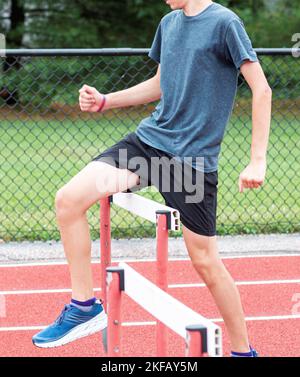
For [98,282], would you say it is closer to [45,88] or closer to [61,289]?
[61,289]

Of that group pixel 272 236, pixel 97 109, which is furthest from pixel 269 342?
pixel 272 236

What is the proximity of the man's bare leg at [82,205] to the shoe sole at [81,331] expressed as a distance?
11 centimetres

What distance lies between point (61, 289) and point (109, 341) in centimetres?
260

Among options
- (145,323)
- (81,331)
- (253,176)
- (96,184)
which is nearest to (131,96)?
(96,184)

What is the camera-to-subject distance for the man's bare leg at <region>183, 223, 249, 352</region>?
3816 millimetres

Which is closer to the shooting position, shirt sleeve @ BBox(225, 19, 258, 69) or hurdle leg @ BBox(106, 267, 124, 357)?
hurdle leg @ BBox(106, 267, 124, 357)

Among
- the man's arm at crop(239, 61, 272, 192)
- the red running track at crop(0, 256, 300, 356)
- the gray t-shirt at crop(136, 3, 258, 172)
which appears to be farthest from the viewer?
the red running track at crop(0, 256, 300, 356)

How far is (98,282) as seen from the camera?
20.1 feet

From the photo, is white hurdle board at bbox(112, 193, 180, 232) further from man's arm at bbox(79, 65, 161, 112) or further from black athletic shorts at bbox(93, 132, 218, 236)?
man's arm at bbox(79, 65, 161, 112)

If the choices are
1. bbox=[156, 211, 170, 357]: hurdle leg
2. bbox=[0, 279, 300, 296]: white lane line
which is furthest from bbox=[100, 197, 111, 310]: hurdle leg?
bbox=[0, 279, 300, 296]: white lane line

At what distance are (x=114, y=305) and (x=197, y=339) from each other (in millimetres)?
818

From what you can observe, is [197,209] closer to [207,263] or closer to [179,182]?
[179,182]

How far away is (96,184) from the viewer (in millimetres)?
3783

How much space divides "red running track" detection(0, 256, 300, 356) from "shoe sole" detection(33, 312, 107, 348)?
818mm
